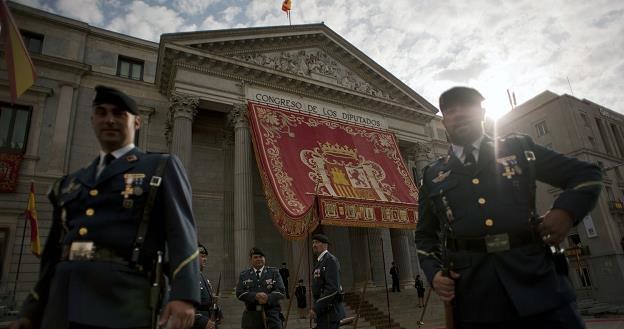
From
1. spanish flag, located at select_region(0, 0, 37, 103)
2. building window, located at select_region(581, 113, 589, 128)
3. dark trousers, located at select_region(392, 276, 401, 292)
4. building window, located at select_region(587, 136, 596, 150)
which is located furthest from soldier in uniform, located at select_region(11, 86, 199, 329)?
building window, located at select_region(581, 113, 589, 128)

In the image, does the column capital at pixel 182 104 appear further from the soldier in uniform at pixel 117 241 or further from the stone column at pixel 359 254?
the soldier in uniform at pixel 117 241

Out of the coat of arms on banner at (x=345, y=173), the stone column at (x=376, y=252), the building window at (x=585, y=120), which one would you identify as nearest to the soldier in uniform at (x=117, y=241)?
the coat of arms on banner at (x=345, y=173)

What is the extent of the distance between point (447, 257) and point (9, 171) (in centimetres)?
1688

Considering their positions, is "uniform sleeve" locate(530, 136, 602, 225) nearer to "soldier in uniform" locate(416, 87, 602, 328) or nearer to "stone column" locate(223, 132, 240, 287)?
"soldier in uniform" locate(416, 87, 602, 328)

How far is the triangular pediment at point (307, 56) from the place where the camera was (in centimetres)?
1670

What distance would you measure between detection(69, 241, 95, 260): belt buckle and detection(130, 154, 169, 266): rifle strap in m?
0.23

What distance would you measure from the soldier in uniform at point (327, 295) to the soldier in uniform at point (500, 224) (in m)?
4.14

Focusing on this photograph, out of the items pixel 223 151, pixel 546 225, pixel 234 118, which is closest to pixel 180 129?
pixel 234 118

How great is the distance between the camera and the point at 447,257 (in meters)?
2.45

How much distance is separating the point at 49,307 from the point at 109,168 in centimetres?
82

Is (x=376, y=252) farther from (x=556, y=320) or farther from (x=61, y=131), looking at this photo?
(x=556, y=320)

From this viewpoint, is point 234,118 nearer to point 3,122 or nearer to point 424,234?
point 3,122

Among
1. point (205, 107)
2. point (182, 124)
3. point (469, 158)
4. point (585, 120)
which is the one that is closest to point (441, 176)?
point (469, 158)

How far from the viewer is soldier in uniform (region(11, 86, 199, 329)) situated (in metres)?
1.95
